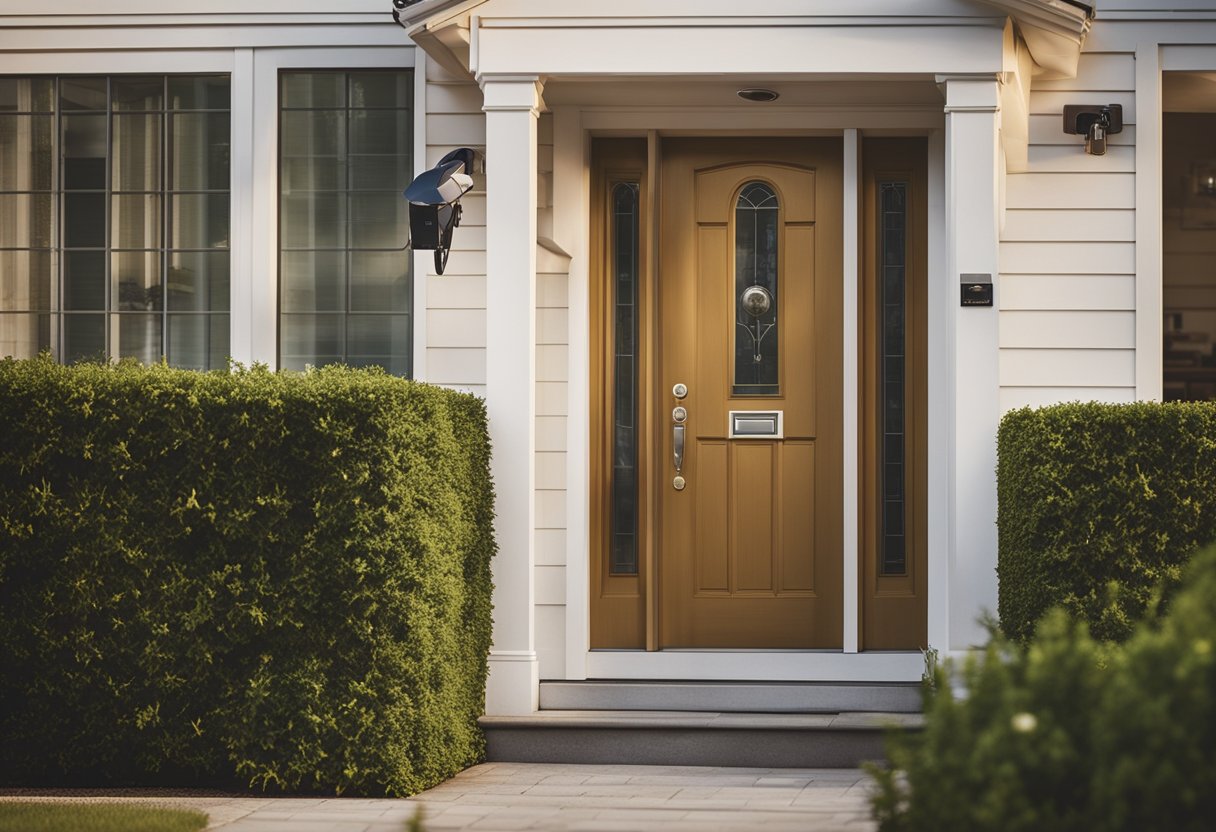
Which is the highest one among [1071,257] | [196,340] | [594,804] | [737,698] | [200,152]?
[200,152]

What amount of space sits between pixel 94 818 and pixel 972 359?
3.43 metres

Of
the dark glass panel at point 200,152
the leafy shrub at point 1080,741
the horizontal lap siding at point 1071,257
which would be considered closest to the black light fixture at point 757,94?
the horizontal lap siding at point 1071,257

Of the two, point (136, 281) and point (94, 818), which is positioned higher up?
point (136, 281)

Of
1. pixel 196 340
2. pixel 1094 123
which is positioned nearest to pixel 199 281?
pixel 196 340

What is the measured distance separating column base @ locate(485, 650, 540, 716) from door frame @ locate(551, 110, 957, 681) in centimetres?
49

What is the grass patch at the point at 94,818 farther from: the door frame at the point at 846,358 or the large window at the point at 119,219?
the large window at the point at 119,219

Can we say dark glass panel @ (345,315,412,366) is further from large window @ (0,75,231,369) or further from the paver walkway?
the paver walkway

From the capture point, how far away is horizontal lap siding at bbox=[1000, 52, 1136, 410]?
570 centimetres

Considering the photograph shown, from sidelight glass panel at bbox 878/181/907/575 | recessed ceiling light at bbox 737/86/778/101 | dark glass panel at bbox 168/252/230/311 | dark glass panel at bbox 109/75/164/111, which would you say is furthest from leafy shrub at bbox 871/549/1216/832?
dark glass panel at bbox 109/75/164/111

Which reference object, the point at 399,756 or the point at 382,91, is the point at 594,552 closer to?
the point at 399,756

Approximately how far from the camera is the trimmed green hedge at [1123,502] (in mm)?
4684

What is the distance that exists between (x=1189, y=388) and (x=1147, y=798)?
530cm

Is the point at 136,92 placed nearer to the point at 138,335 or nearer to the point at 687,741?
the point at 138,335

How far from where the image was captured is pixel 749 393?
233 inches
